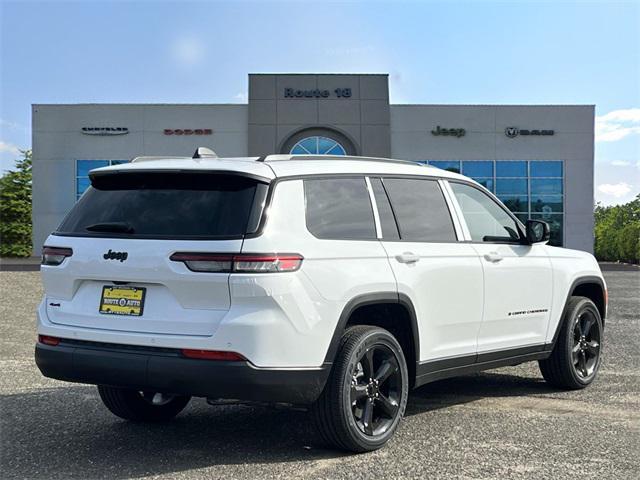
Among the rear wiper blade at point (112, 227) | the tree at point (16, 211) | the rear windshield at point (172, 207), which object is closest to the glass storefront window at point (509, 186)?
the tree at point (16, 211)

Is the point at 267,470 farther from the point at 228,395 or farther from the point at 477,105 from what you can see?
the point at 477,105

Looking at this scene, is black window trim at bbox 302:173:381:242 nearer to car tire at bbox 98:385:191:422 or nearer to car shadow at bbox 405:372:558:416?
car shadow at bbox 405:372:558:416

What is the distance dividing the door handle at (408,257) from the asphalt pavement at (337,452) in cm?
120

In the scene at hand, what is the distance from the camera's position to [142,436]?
515cm

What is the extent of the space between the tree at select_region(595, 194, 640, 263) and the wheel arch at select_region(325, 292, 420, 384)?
1407 inches

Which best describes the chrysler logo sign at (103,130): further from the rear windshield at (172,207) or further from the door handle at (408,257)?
the door handle at (408,257)

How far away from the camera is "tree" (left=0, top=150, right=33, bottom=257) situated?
1716 inches

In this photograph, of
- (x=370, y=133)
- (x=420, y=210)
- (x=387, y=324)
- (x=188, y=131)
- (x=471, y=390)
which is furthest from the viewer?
(x=188, y=131)

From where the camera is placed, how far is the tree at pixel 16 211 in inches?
1716

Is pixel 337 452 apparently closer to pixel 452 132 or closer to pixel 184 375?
pixel 184 375

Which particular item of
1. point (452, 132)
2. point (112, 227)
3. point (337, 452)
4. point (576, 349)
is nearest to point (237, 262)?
point (112, 227)

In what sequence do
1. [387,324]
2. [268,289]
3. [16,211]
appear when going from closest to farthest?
[268,289]
[387,324]
[16,211]

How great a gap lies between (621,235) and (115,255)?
3917 cm

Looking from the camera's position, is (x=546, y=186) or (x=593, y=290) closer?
(x=593, y=290)
